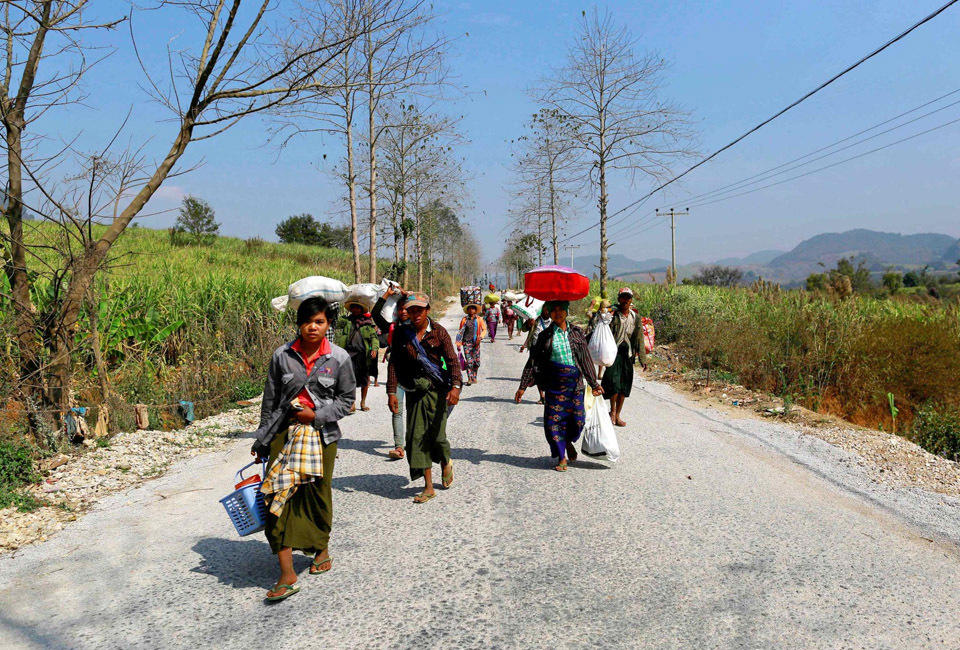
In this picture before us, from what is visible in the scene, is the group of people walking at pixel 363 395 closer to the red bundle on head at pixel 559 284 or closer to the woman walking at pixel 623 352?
the woman walking at pixel 623 352

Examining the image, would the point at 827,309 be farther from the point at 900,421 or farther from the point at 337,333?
the point at 337,333

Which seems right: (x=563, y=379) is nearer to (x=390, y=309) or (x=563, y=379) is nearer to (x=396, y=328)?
(x=396, y=328)

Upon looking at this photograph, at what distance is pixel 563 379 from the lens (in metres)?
6.27

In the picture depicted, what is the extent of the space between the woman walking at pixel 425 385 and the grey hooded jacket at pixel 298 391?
149 cm

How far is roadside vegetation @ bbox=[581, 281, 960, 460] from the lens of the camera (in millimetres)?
9672

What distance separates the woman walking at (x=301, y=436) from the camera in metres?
3.49

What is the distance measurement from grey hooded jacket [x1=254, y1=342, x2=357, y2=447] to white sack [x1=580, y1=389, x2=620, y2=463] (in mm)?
3236

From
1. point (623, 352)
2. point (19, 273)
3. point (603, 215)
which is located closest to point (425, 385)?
point (623, 352)

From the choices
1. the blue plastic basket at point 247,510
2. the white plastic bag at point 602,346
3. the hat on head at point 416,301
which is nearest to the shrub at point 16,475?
the blue plastic basket at point 247,510

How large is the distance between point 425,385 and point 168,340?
7.12 meters

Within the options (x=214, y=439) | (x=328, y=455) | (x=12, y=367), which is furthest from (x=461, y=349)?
(x=328, y=455)

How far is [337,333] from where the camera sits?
942 centimetres

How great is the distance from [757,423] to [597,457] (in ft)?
11.1

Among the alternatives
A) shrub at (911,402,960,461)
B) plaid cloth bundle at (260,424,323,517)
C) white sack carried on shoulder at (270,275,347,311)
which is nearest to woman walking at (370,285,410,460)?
white sack carried on shoulder at (270,275,347,311)
